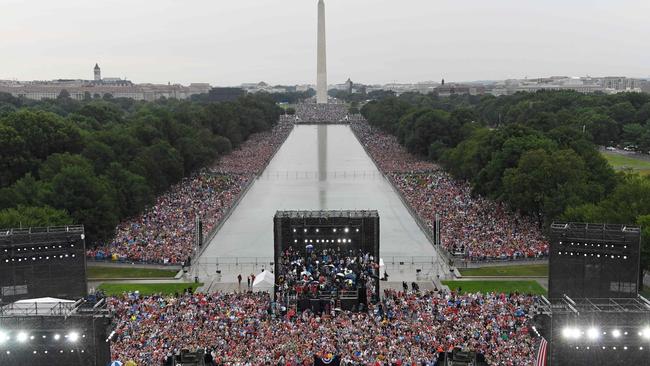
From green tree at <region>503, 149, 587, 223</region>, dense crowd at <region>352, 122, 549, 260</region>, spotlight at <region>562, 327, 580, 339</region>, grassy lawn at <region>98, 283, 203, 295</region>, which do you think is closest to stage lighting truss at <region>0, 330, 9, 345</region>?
grassy lawn at <region>98, 283, 203, 295</region>

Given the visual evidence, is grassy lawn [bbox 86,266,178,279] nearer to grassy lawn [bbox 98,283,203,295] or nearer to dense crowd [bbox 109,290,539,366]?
grassy lawn [bbox 98,283,203,295]

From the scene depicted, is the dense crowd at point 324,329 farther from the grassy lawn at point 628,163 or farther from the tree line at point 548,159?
the grassy lawn at point 628,163

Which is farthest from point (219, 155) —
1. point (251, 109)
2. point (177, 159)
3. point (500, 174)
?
point (500, 174)

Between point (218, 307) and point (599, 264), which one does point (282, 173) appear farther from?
point (599, 264)

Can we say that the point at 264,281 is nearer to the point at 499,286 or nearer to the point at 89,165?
the point at 499,286

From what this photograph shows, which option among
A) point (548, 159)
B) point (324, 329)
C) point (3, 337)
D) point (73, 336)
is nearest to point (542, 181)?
point (548, 159)

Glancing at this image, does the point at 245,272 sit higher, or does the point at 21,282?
the point at 21,282

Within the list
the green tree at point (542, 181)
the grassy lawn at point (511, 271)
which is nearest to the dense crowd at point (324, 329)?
the grassy lawn at point (511, 271)
